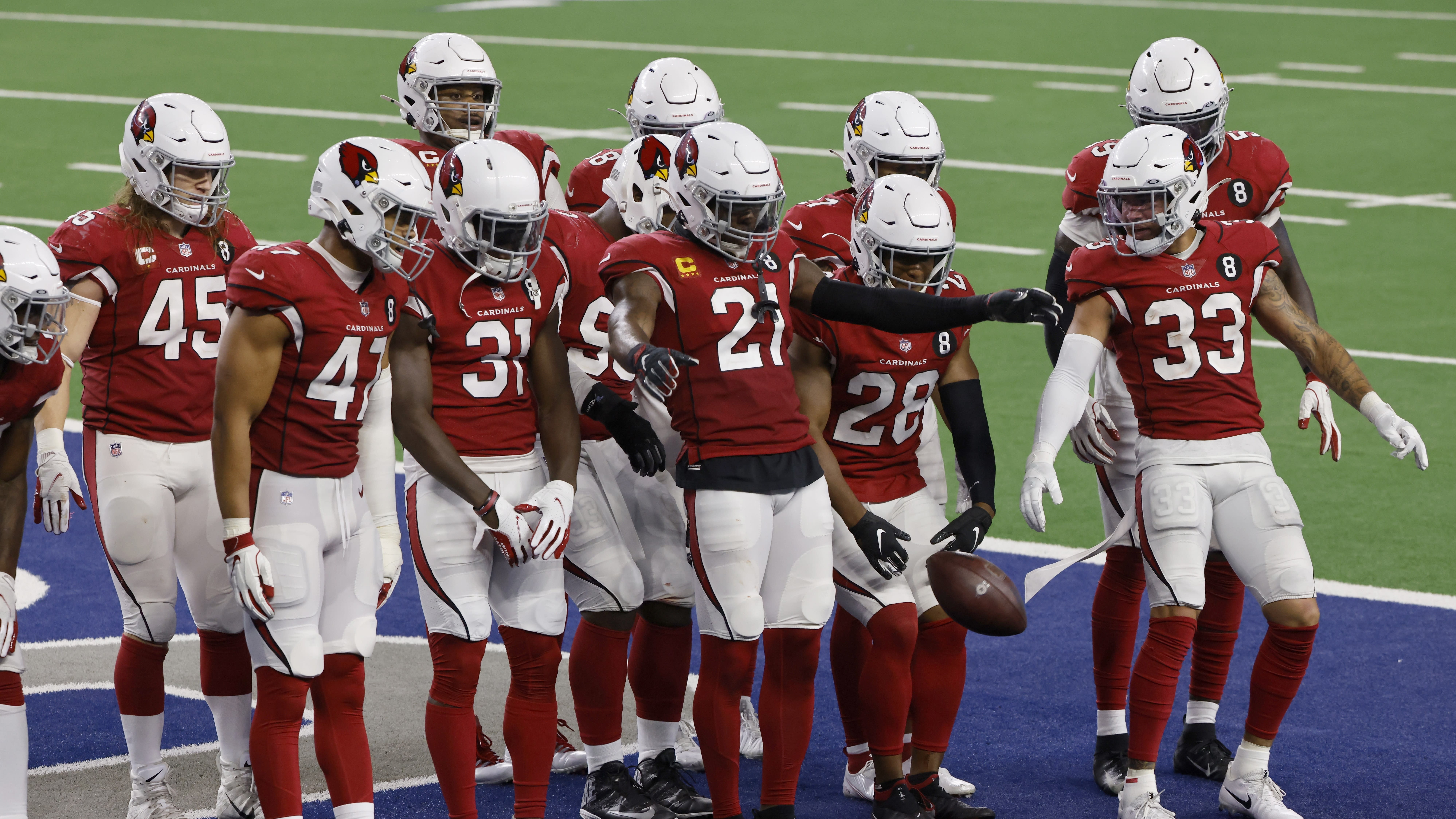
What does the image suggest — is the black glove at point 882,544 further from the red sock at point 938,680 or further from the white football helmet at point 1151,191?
the white football helmet at point 1151,191

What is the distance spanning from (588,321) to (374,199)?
3.98 ft

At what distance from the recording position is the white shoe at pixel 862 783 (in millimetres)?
5672

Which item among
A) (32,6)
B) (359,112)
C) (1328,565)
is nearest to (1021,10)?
(359,112)

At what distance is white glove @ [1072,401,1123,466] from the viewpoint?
18.8ft

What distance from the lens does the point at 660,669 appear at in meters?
5.62

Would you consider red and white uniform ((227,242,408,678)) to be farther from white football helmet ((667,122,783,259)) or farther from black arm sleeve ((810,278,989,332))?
black arm sleeve ((810,278,989,332))

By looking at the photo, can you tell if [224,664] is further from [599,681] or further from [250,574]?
[599,681]

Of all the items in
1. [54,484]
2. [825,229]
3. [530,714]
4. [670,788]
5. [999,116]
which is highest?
[999,116]

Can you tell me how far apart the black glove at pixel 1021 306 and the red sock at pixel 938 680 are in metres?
0.99

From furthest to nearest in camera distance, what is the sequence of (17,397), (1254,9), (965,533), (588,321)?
(1254,9) → (588,321) → (965,533) → (17,397)

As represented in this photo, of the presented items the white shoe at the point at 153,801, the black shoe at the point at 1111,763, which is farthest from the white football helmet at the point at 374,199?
the black shoe at the point at 1111,763

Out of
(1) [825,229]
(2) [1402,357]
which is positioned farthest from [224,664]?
(2) [1402,357]

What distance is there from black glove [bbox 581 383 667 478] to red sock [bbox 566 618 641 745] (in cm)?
52

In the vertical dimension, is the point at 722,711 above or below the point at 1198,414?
below
